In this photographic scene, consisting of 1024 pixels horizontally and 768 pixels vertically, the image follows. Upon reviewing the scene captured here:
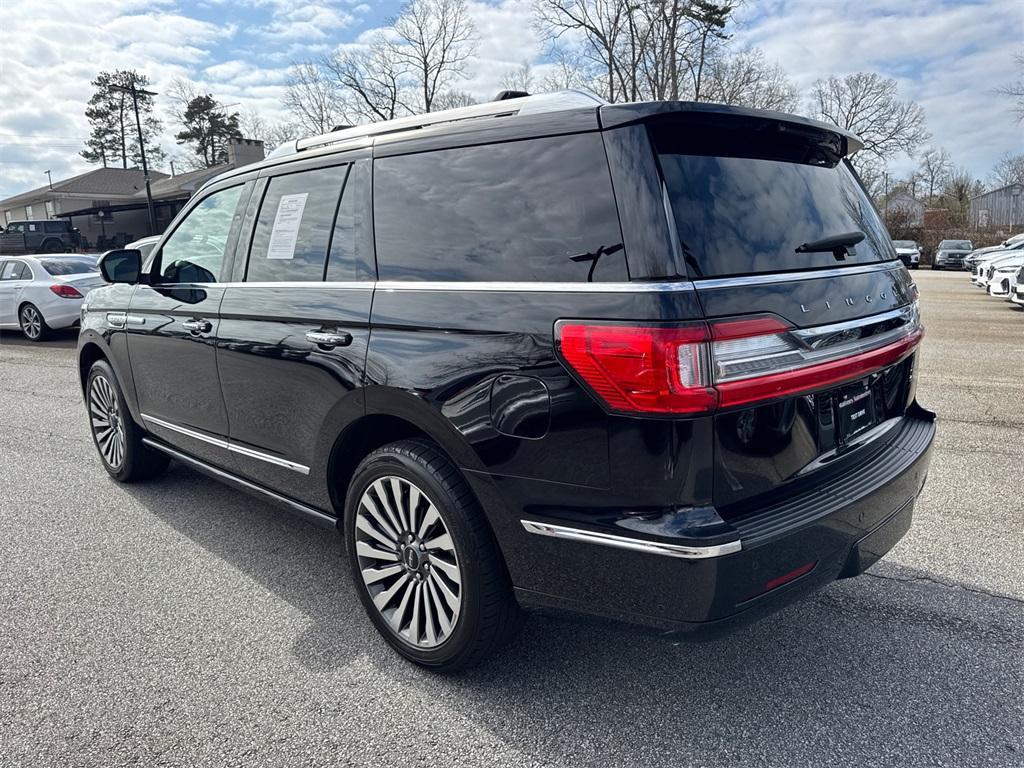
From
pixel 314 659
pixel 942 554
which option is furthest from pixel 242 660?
pixel 942 554

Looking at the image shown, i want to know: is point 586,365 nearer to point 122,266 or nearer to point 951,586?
point 951,586

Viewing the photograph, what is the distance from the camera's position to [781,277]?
2164 mm

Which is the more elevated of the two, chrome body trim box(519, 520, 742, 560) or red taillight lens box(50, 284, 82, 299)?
red taillight lens box(50, 284, 82, 299)

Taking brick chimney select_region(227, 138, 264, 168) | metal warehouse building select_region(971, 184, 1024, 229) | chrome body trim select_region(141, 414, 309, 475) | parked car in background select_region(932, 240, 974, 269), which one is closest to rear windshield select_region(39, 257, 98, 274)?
chrome body trim select_region(141, 414, 309, 475)

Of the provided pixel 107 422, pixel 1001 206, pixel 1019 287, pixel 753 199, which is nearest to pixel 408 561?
pixel 753 199

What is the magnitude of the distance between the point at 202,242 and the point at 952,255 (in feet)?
139

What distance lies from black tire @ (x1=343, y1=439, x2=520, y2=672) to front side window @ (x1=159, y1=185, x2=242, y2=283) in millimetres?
1596

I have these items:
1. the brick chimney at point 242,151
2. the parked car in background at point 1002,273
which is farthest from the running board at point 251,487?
the brick chimney at point 242,151

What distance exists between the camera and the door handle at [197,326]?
3.53 m

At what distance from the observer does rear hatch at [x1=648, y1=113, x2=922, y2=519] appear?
6.57ft

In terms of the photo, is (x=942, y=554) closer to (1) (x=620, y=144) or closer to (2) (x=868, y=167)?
(1) (x=620, y=144)

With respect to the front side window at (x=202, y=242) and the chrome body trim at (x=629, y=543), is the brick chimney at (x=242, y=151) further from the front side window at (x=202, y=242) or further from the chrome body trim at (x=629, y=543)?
the chrome body trim at (x=629, y=543)

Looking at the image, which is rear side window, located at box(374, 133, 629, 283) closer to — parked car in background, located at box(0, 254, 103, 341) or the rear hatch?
the rear hatch

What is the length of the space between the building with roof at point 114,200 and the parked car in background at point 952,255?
35.6 meters
